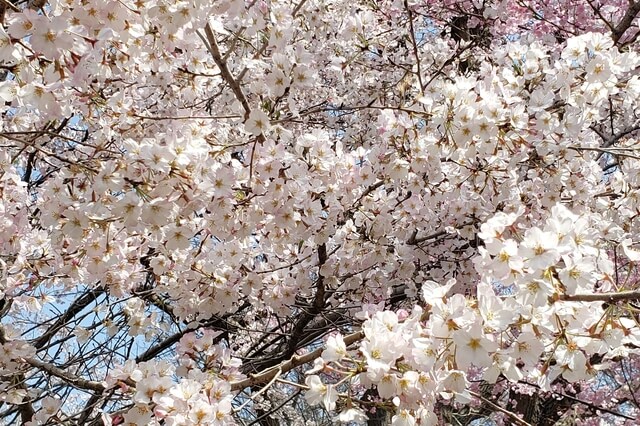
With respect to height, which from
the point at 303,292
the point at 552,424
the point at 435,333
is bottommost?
the point at 552,424

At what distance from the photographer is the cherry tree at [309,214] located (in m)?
1.68

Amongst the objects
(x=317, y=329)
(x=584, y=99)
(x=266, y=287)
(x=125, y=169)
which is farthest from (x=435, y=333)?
(x=317, y=329)

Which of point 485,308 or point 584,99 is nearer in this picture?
point 485,308

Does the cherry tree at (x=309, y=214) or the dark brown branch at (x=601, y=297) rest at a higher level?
the cherry tree at (x=309, y=214)

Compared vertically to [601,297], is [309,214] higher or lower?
higher

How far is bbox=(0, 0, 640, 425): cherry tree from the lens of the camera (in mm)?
1681

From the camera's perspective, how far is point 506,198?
346 cm

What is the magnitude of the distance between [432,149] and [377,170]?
16.5 inches

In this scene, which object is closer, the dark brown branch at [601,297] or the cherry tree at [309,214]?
the dark brown branch at [601,297]

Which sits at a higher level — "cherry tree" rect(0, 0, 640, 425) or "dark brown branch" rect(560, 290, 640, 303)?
"cherry tree" rect(0, 0, 640, 425)

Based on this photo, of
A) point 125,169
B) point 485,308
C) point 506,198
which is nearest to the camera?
point 485,308

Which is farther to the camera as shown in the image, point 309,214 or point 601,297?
point 309,214

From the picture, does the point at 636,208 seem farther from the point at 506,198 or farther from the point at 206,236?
the point at 206,236

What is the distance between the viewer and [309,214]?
3.00m
